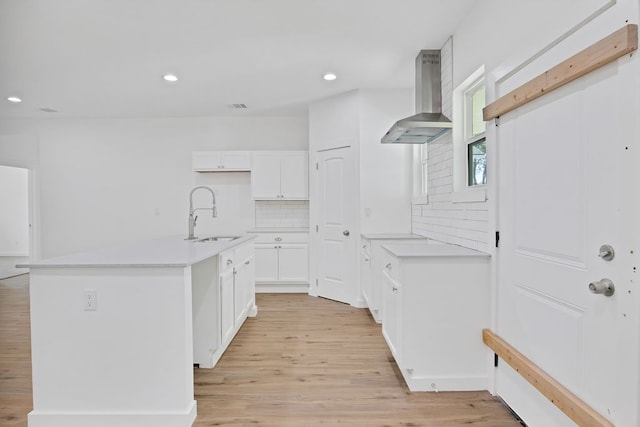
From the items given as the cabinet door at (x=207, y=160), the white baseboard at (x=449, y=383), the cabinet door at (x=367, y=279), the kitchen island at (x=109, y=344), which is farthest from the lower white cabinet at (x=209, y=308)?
the cabinet door at (x=207, y=160)

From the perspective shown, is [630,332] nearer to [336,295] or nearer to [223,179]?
[336,295]

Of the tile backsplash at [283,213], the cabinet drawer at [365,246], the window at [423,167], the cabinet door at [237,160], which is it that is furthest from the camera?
the tile backsplash at [283,213]

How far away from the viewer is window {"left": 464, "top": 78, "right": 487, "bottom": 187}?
8.48ft

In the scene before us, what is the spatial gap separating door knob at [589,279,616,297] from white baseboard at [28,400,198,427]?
201cm

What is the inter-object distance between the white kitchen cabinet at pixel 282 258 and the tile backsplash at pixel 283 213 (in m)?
0.56

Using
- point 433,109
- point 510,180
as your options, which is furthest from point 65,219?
point 510,180

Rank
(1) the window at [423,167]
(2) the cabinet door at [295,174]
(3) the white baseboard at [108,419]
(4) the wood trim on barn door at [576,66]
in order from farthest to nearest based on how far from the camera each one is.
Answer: (2) the cabinet door at [295,174]
(1) the window at [423,167]
(3) the white baseboard at [108,419]
(4) the wood trim on barn door at [576,66]

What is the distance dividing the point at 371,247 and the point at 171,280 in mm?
2189

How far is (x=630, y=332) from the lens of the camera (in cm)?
123

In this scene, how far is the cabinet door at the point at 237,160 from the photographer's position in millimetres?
5172

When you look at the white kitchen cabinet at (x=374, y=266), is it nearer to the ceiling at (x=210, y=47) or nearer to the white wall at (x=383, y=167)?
the white wall at (x=383, y=167)

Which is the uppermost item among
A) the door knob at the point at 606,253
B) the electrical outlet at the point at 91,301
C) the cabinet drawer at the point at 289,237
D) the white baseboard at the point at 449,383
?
the door knob at the point at 606,253

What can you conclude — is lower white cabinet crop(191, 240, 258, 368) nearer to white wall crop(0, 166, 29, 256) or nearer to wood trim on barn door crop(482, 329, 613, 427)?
wood trim on barn door crop(482, 329, 613, 427)

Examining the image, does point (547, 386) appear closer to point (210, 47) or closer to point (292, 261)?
point (210, 47)
